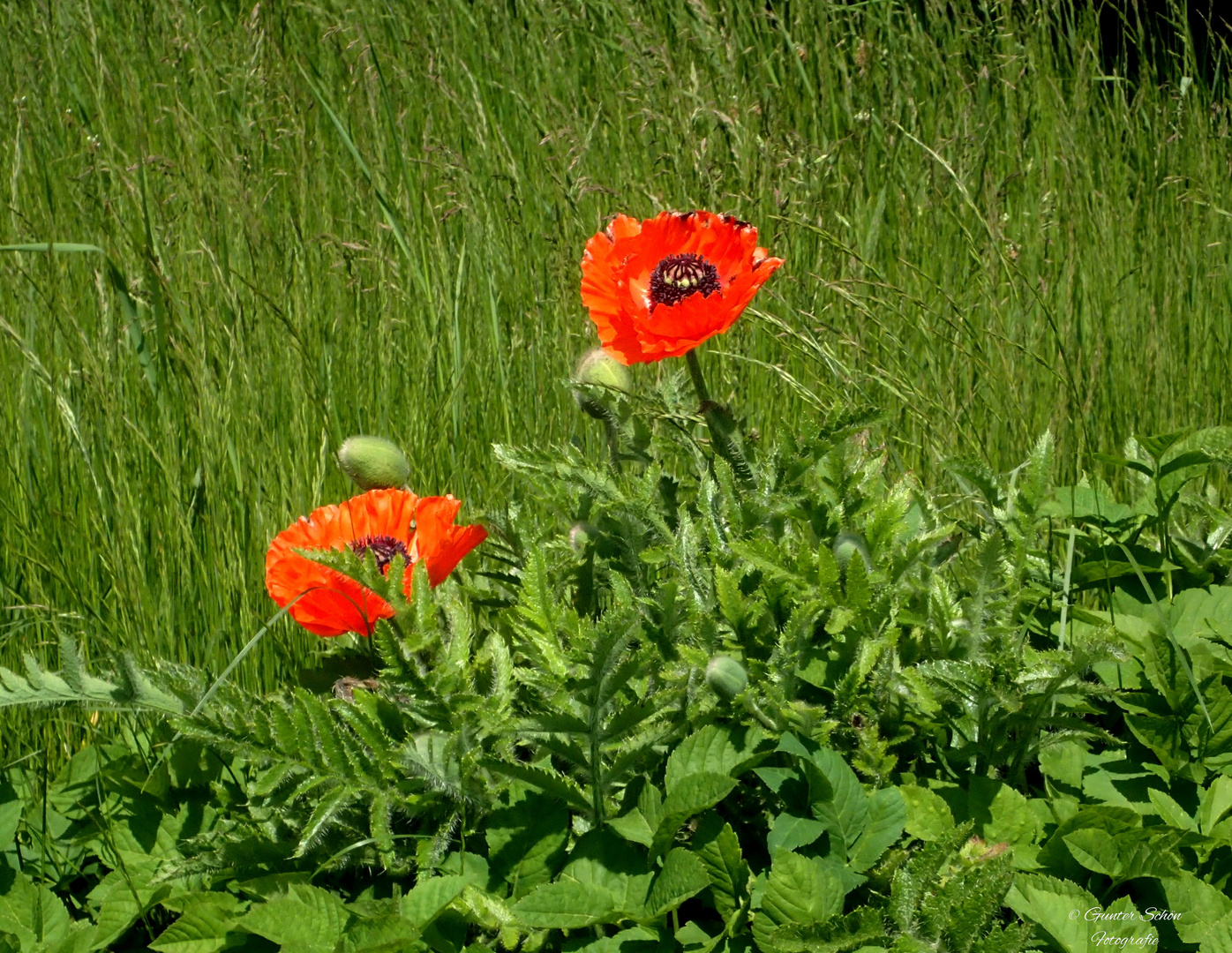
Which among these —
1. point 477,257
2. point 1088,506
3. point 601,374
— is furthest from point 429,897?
point 477,257

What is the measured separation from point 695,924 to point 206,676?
59cm

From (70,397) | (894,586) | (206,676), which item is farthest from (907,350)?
(70,397)

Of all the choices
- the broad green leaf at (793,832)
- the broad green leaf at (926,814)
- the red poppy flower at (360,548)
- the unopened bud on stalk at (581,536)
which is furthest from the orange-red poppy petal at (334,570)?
the broad green leaf at (926,814)

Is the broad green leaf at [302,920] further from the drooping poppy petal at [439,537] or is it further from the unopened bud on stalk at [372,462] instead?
the unopened bud on stalk at [372,462]

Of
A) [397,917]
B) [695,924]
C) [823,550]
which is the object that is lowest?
[695,924]

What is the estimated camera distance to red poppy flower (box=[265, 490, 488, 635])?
129 centimetres

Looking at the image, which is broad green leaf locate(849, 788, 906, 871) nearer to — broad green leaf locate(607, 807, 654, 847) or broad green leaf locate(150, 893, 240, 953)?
broad green leaf locate(607, 807, 654, 847)

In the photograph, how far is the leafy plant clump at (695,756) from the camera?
3.80ft

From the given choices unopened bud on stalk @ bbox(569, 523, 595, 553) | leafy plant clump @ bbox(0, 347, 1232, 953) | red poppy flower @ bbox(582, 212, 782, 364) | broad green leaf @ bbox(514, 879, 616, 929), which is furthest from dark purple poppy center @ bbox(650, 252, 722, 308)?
broad green leaf @ bbox(514, 879, 616, 929)

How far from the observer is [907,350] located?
7.00 feet

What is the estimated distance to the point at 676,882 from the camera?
114cm

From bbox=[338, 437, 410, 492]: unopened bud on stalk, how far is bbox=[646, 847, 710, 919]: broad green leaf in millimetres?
596

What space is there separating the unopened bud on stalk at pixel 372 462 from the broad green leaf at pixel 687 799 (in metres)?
0.56

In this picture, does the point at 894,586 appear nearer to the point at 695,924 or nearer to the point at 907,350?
the point at 695,924
